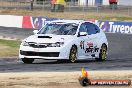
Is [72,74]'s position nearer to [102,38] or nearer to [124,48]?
[102,38]

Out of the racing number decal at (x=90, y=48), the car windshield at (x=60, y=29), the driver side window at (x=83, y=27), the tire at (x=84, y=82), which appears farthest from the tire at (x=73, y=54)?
the tire at (x=84, y=82)

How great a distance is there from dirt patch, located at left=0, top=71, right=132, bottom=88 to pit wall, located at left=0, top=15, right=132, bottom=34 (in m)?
28.8

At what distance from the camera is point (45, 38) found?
17797mm

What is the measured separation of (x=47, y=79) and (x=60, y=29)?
6.55 metres

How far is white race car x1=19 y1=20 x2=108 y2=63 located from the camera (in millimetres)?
17531

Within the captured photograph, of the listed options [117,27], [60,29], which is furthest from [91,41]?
[117,27]

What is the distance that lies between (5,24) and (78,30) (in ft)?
98.6

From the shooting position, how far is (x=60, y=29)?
61.4ft

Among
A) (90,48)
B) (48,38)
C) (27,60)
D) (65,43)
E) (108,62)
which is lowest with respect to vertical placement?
(108,62)

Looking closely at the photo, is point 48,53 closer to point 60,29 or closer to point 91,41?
point 60,29

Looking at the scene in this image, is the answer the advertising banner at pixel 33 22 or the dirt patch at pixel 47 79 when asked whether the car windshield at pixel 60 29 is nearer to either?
the dirt patch at pixel 47 79

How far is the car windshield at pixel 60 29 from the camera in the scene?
1858 centimetres

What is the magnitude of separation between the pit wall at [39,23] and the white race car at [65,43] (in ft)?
72.7

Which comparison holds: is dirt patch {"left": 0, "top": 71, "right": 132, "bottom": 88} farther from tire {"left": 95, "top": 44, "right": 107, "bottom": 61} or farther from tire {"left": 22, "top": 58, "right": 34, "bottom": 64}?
tire {"left": 95, "top": 44, "right": 107, "bottom": 61}
